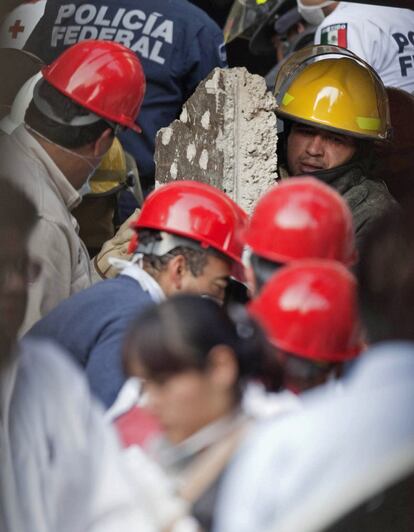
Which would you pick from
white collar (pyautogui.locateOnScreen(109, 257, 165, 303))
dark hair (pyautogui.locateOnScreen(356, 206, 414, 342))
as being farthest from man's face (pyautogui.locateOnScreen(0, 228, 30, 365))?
dark hair (pyautogui.locateOnScreen(356, 206, 414, 342))

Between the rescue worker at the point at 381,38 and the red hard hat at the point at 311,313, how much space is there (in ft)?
9.52

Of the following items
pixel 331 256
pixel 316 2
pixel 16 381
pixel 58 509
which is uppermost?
pixel 331 256

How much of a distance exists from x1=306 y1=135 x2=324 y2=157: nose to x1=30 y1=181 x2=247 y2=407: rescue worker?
1324mm

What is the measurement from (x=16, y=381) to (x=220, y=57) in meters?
2.69

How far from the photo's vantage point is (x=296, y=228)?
10.2ft

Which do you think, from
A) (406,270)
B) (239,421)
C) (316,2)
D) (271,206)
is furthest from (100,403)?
(316,2)

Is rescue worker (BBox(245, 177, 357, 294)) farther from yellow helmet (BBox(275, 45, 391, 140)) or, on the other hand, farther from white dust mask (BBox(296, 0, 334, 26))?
white dust mask (BBox(296, 0, 334, 26))

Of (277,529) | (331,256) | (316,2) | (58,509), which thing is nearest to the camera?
(277,529)

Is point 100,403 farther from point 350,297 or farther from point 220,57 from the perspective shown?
point 220,57

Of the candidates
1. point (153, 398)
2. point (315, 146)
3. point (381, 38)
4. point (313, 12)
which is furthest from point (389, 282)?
point (313, 12)

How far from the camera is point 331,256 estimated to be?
3154mm

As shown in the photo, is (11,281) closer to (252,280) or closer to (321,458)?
(252,280)

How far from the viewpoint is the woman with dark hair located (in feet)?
8.96

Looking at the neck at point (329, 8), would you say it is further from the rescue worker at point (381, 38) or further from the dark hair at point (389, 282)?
the dark hair at point (389, 282)
